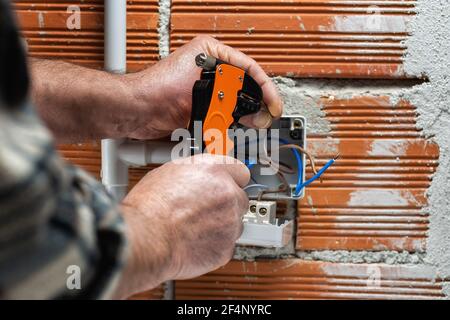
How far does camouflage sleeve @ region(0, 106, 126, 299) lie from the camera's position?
281mm

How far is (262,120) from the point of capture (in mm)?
853

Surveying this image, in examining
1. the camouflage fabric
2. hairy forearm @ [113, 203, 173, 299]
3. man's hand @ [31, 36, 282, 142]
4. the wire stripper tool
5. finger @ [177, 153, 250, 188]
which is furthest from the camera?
man's hand @ [31, 36, 282, 142]

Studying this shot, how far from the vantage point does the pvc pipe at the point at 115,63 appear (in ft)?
2.96

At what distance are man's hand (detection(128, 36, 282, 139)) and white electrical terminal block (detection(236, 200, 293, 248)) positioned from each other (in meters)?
0.15

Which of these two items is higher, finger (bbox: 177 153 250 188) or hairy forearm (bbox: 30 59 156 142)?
hairy forearm (bbox: 30 59 156 142)

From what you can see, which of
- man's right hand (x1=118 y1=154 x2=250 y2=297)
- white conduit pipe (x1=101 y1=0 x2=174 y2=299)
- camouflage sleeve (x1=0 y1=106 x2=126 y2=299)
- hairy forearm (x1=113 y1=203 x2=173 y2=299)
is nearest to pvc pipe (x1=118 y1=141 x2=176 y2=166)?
white conduit pipe (x1=101 y1=0 x2=174 y2=299)

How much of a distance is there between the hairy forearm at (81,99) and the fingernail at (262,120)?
0.72 feet

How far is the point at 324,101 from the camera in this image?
92 cm

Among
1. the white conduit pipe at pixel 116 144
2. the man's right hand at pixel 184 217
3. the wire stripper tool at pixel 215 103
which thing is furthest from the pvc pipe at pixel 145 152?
the man's right hand at pixel 184 217

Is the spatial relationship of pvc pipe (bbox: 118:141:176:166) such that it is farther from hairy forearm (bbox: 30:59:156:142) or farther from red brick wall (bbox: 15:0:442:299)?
red brick wall (bbox: 15:0:442:299)

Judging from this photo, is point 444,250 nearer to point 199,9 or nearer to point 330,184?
point 330,184

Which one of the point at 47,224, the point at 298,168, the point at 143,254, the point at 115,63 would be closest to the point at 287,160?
the point at 298,168

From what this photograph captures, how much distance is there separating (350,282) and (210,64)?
0.50 meters

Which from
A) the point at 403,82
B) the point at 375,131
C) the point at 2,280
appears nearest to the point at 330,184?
the point at 375,131
